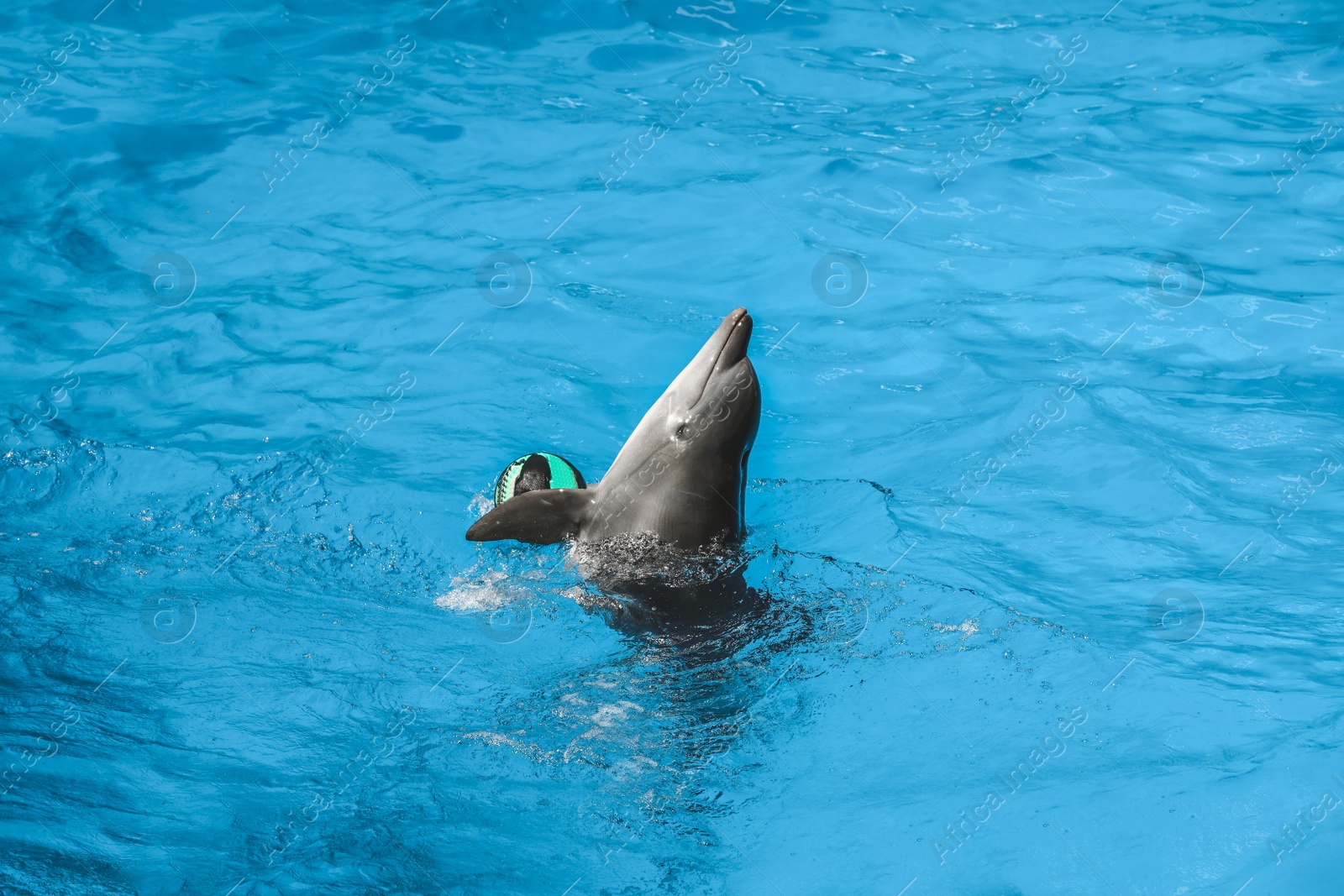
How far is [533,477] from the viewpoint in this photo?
687cm

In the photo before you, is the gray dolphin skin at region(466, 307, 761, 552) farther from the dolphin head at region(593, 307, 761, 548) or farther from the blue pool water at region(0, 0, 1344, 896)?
the blue pool water at region(0, 0, 1344, 896)

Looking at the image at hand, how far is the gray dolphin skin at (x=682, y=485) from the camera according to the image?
20.7 feet

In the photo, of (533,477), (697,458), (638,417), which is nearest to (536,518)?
(533,477)

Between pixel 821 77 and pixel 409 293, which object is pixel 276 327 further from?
pixel 821 77

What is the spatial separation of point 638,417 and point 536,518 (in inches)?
109

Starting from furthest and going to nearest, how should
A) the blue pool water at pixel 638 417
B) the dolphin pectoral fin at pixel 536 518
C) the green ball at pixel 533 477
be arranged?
the green ball at pixel 533 477 → the dolphin pectoral fin at pixel 536 518 → the blue pool water at pixel 638 417

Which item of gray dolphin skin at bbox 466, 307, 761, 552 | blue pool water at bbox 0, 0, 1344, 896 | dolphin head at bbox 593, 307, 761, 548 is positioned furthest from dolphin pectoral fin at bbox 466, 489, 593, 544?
blue pool water at bbox 0, 0, 1344, 896

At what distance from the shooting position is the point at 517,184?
11953 millimetres

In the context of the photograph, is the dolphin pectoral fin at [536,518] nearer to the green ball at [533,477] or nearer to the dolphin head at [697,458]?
the dolphin head at [697,458]

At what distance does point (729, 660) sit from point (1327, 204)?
29.4 ft

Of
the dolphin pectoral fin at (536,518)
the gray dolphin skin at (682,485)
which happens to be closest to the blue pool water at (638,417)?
the dolphin pectoral fin at (536,518)

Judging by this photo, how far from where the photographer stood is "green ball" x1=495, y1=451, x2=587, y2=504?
22.5ft

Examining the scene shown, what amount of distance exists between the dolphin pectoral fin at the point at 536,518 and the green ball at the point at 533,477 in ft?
1.01

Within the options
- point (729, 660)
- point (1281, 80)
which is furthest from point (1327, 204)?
point (729, 660)
